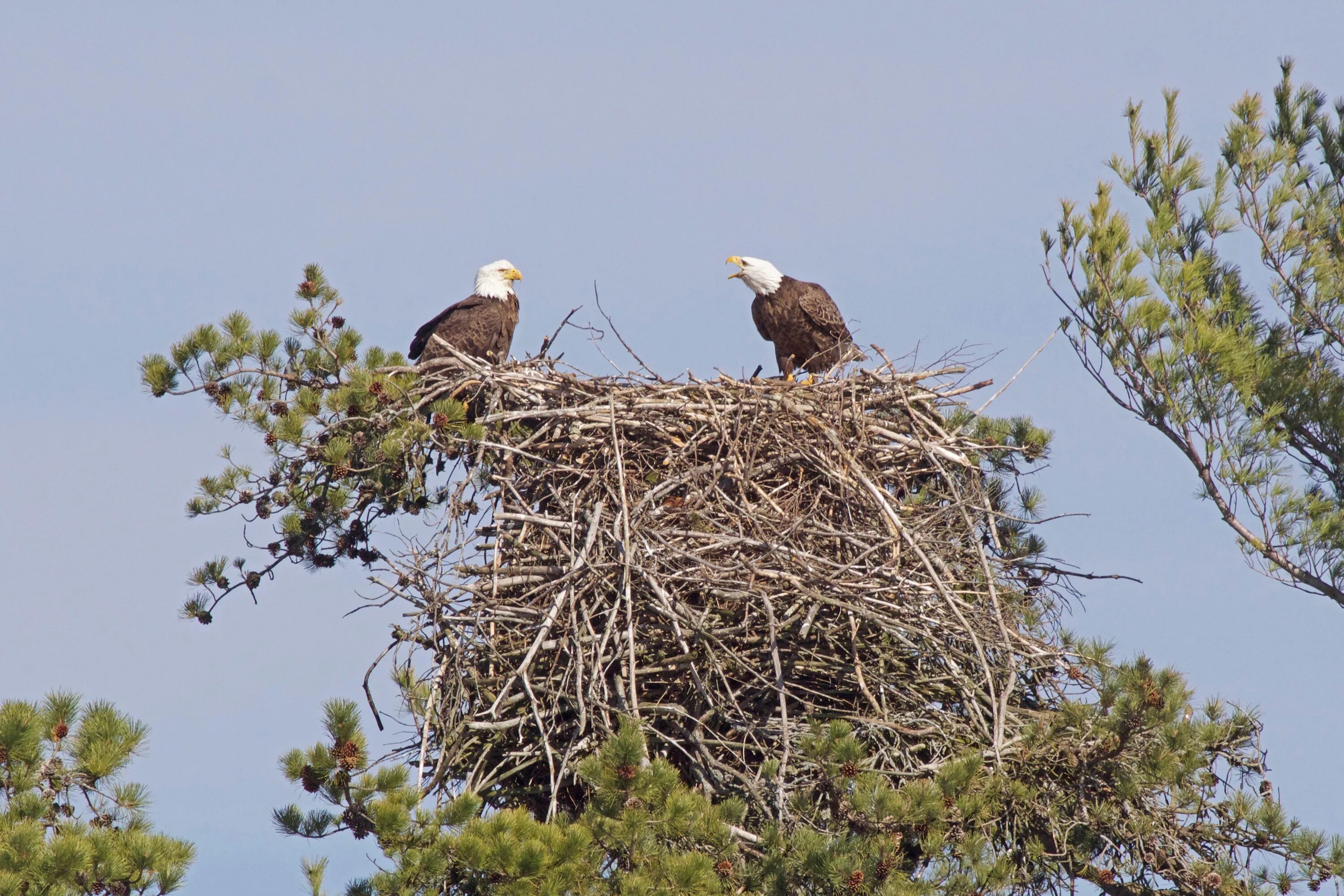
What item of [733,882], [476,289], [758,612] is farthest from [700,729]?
[476,289]

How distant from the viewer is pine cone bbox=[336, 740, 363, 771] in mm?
5211

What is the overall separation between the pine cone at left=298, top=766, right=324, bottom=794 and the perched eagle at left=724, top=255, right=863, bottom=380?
441 centimetres

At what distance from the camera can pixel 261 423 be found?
6586mm

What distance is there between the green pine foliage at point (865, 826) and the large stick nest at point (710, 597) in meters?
0.37

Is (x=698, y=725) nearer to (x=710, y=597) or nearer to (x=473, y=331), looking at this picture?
(x=710, y=597)

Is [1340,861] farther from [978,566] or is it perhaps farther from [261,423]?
[261,423]

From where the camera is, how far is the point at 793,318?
9055 millimetres

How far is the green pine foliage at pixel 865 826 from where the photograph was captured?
5055 millimetres

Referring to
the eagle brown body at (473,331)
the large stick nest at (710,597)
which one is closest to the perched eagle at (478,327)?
the eagle brown body at (473,331)

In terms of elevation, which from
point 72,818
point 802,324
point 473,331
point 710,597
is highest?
point 802,324

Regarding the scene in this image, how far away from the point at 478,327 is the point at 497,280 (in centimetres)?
73

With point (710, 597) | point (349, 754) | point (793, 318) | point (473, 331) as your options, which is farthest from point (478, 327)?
point (349, 754)

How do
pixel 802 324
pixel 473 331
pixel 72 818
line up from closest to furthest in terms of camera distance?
pixel 72 818 → pixel 473 331 → pixel 802 324

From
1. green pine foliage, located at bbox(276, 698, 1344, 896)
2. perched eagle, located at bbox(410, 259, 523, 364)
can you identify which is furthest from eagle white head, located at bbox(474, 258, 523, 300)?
green pine foliage, located at bbox(276, 698, 1344, 896)
